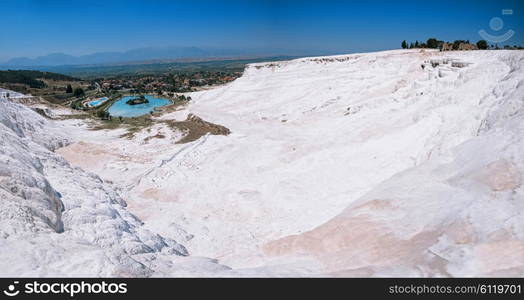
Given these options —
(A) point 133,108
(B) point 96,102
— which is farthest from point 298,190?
(B) point 96,102

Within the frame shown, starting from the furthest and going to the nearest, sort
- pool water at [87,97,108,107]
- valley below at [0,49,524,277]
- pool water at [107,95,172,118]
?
pool water at [87,97,108,107], pool water at [107,95,172,118], valley below at [0,49,524,277]

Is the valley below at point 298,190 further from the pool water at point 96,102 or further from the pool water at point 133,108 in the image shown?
the pool water at point 96,102

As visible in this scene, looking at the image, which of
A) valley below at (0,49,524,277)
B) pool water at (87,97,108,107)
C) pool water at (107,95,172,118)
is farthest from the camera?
pool water at (87,97,108,107)

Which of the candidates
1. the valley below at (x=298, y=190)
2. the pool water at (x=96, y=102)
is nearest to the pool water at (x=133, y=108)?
the pool water at (x=96, y=102)

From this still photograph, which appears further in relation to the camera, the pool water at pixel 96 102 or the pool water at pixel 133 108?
the pool water at pixel 96 102

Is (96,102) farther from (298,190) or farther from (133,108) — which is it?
(298,190)

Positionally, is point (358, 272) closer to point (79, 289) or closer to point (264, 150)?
point (79, 289)

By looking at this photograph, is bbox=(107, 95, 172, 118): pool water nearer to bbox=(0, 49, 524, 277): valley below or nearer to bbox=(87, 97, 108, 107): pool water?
bbox=(87, 97, 108, 107): pool water

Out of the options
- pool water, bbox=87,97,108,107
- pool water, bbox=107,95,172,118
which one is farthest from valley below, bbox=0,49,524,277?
pool water, bbox=87,97,108,107

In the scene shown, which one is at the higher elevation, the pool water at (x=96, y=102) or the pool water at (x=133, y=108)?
the pool water at (x=96, y=102)

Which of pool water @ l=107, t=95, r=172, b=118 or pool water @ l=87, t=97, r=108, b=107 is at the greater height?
pool water @ l=87, t=97, r=108, b=107
